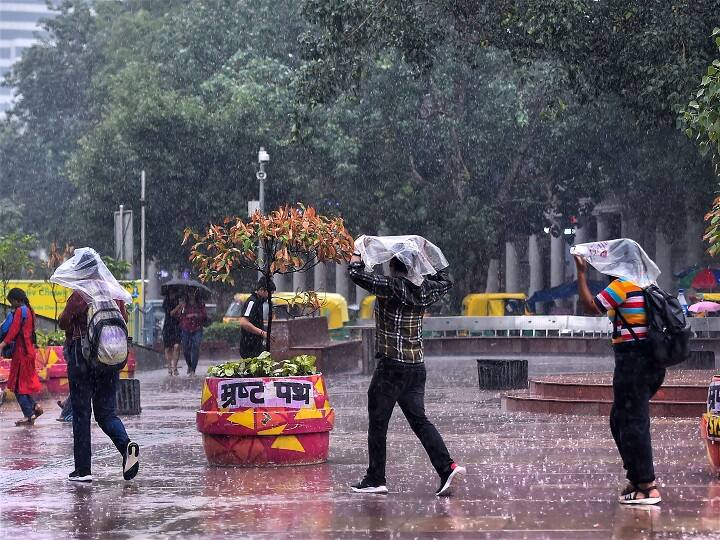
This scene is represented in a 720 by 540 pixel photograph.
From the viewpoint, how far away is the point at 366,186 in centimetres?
4797

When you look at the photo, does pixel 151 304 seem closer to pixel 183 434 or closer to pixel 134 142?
pixel 134 142

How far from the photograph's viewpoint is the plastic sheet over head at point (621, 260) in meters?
9.38

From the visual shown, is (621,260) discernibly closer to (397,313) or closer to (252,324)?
(397,313)

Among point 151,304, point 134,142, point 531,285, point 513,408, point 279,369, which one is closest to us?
point 279,369

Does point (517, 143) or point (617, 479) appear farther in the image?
point (517, 143)

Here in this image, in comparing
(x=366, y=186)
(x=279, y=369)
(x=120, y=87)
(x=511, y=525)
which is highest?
(x=120, y=87)

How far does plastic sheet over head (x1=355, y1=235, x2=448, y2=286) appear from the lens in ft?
33.1

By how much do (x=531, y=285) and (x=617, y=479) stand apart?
57.6 metres

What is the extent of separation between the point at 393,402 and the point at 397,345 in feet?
1.26

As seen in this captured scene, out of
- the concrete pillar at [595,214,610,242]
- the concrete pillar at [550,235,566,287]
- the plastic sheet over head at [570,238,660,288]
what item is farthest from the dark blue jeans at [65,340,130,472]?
the concrete pillar at [550,235,566,287]

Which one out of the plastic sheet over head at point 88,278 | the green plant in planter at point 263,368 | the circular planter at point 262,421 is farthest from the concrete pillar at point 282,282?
the plastic sheet over head at point 88,278

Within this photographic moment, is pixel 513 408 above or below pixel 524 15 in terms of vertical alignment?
below

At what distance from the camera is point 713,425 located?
33.9 ft

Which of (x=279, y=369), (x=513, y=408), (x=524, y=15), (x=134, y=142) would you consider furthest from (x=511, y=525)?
(x=134, y=142)
